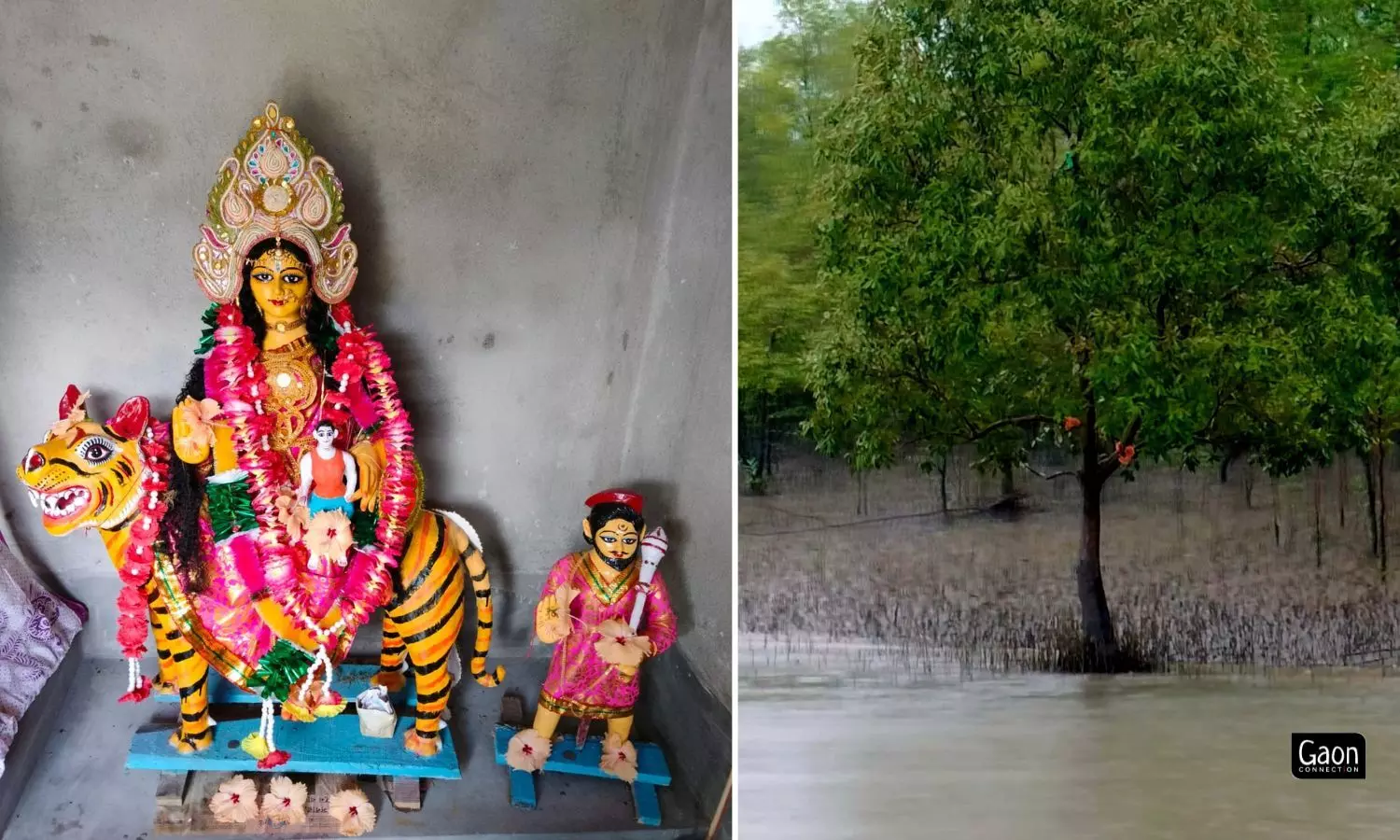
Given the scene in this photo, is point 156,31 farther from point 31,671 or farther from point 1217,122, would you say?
point 1217,122

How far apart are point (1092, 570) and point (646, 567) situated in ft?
2.61

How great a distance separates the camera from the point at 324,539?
6.11 ft

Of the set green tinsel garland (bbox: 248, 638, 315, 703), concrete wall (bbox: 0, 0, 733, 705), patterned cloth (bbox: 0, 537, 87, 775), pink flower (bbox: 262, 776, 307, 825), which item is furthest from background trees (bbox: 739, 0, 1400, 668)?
patterned cloth (bbox: 0, 537, 87, 775)

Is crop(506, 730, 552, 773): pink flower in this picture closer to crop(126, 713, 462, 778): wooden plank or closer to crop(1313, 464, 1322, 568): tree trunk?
crop(126, 713, 462, 778): wooden plank

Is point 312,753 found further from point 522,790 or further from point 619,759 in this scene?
point 619,759

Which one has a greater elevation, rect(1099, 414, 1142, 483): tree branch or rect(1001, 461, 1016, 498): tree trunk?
rect(1099, 414, 1142, 483): tree branch

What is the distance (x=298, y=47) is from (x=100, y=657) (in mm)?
1326

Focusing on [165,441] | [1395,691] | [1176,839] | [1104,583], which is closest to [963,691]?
[1104,583]

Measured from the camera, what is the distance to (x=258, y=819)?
6.00 ft

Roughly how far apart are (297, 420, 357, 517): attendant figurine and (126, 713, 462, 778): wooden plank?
41cm

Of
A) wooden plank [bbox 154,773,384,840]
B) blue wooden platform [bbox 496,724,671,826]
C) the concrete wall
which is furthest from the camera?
the concrete wall

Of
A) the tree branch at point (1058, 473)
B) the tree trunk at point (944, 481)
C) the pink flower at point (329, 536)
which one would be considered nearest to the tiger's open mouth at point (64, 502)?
the pink flower at point (329, 536)

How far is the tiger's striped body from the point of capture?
178 centimetres

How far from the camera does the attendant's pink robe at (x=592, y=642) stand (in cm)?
198
